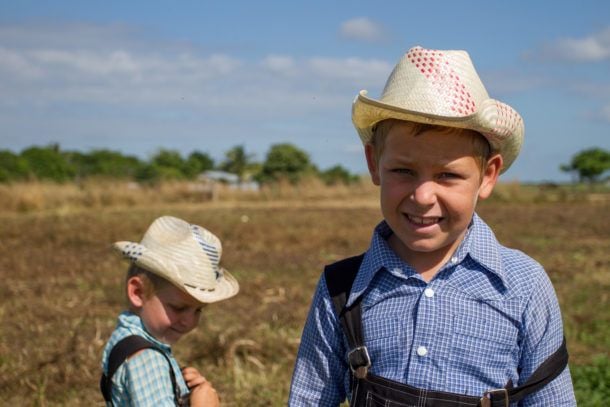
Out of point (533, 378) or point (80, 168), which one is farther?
point (80, 168)

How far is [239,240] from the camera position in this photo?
479 inches

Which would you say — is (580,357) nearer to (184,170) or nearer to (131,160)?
(184,170)

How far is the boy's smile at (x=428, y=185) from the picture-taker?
79.6 inches

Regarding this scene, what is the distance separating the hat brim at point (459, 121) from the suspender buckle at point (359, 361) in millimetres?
639

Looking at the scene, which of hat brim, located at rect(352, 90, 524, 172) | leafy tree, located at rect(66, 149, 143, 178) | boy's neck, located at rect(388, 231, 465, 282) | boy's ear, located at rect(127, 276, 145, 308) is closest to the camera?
hat brim, located at rect(352, 90, 524, 172)

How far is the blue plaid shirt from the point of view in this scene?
2.02 m

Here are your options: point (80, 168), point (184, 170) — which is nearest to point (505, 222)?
point (80, 168)

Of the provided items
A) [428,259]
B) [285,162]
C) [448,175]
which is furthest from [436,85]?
[285,162]

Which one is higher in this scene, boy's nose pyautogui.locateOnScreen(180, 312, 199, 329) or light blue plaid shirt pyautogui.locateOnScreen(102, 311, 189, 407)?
boy's nose pyautogui.locateOnScreen(180, 312, 199, 329)

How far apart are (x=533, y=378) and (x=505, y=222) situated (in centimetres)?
1562

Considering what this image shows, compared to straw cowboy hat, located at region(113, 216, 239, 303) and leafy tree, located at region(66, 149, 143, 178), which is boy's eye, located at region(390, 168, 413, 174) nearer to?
straw cowboy hat, located at region(113, 216, 239, 303)

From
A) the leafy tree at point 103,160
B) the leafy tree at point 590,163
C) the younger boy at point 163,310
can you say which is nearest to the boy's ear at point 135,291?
the younger boy at point 163,310

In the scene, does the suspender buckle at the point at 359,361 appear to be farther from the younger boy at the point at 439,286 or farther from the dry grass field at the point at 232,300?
Answer: the dry grass field at the point at 232,300

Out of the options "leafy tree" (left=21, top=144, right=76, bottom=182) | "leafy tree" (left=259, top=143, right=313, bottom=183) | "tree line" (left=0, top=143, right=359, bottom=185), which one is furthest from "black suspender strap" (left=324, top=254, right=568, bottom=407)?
"leafy tree" (left=259, top=143, right=313, bottom=183)
